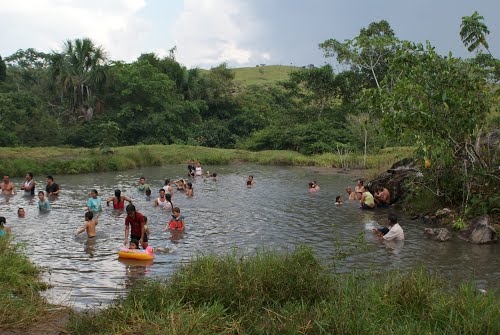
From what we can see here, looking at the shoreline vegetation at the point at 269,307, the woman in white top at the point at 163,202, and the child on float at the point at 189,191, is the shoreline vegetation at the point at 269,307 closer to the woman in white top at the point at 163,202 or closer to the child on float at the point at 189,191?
the woman in white top at the point at 163,202

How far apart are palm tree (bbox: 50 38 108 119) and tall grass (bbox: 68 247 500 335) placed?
46751mm

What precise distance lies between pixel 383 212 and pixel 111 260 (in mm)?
12826

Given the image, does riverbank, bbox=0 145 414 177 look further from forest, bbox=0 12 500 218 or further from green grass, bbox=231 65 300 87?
green grass, bbox=231 65 300 87

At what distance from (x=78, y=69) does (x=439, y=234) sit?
44386mm

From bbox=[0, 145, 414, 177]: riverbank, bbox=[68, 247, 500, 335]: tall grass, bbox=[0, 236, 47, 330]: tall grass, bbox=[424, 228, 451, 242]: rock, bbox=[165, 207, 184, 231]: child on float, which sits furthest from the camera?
bbox=[0, 145, 414, 177]: riverbank

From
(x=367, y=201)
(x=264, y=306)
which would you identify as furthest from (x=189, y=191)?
(x=264, y=306)

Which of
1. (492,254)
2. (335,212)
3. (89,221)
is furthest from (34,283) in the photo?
(335,212)

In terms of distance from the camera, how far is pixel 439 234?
52.4ft

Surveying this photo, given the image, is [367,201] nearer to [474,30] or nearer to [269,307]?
[474,30]

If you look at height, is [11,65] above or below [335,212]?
above

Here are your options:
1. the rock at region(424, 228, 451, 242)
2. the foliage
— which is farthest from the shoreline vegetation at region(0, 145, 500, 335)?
the foliage

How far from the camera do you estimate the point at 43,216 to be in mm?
19031

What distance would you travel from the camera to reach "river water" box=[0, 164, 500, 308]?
1163 centimetres

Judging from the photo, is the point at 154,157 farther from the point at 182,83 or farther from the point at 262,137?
the point at 182,83
